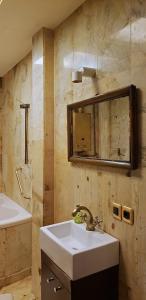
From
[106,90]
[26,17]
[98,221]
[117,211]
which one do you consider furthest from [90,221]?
[26,17]

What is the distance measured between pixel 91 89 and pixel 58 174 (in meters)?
0.89

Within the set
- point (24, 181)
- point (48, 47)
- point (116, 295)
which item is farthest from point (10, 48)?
point (116, 295)

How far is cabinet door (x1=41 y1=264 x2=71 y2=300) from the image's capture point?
150 cm

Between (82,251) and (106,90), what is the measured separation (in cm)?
107

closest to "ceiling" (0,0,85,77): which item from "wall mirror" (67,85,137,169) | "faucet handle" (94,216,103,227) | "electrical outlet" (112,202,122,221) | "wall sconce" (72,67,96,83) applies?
"wall sconce" (72,67,96,83)

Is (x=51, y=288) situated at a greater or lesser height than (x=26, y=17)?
lesser

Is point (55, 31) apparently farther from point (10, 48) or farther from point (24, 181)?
point (24, 181)

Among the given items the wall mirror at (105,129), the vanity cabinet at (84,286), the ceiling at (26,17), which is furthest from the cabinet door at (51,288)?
the ceiling at (26,17)

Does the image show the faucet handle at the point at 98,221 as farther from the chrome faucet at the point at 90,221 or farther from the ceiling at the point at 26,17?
the ceiling at the point at 26,17

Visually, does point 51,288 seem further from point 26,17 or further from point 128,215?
point 26,17

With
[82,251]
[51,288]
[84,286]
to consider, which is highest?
[82,251]

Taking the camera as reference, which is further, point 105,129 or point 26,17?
point 26,17

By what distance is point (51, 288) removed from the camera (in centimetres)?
166

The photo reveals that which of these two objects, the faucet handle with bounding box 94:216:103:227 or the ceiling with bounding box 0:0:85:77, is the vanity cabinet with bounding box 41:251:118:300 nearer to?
the faucet handle with bounding box 94:216:103:227
